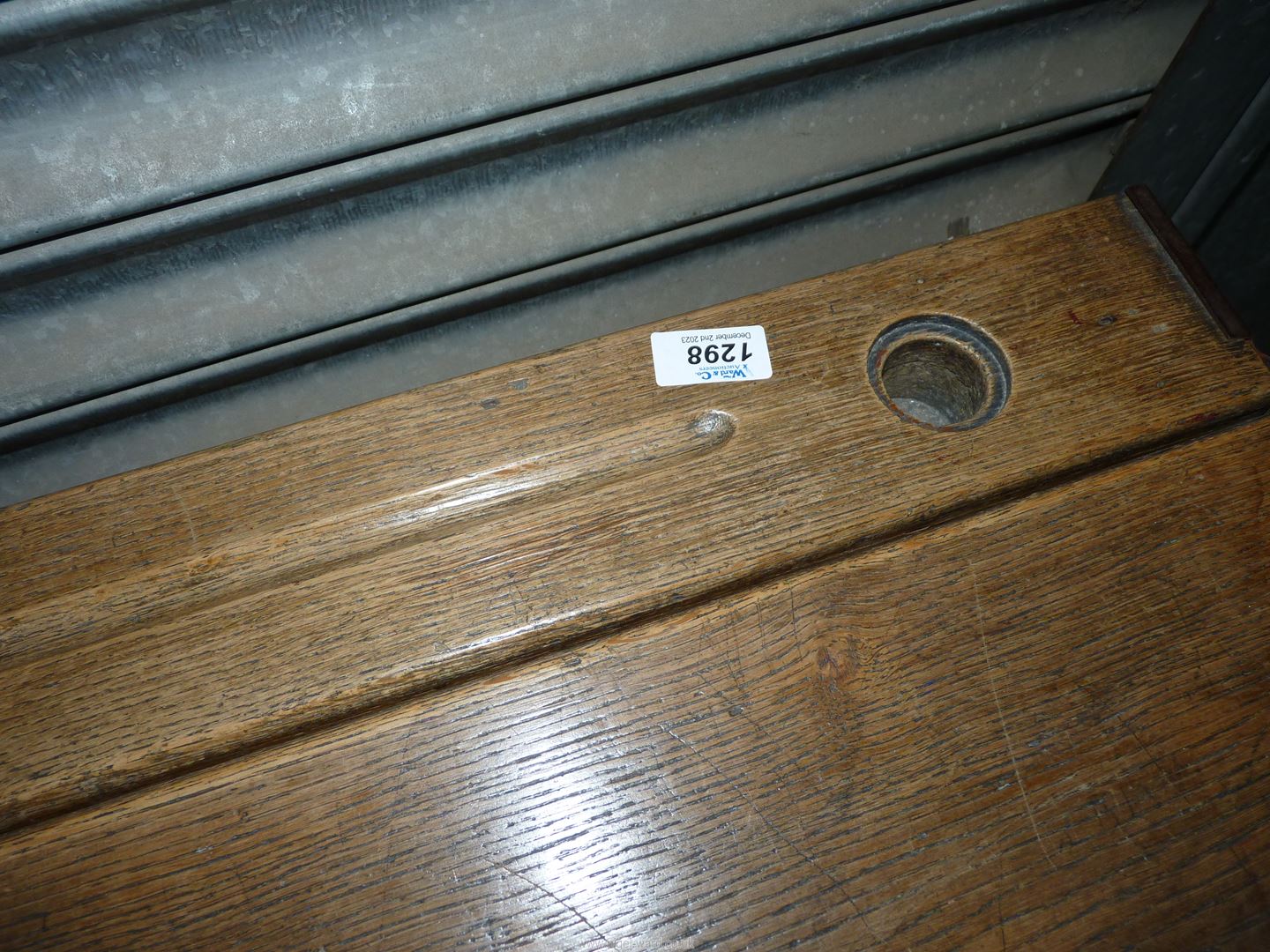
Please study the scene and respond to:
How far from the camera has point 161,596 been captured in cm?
90

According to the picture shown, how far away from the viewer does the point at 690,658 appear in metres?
0.83

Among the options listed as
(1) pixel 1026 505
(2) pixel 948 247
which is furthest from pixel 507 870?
(2) pixel 948 247

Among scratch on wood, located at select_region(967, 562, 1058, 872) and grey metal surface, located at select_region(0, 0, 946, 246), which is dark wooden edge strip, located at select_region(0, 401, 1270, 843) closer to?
scratch on wood, located at select_region(967, 562, 1058, 872)

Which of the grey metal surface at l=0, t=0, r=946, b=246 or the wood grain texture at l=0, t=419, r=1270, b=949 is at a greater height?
the grey metal surface at l=0, t=0, r=946, b=246

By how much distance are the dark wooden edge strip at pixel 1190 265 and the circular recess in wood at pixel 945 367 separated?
252 millimetres

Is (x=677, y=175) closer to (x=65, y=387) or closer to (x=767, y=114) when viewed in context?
(x=767, y=114)

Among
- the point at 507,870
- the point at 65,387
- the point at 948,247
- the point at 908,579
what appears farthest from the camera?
the point at 65,387

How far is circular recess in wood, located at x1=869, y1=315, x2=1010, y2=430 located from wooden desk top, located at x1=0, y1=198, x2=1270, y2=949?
0.8 inches

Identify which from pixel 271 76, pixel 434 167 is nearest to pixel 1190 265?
pixel 434 167

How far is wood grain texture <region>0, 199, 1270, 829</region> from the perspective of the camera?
84 cm

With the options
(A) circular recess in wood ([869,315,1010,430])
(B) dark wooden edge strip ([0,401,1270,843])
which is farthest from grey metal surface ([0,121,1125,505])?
(B) dark wooden edge strip ([0,401,1270,843])

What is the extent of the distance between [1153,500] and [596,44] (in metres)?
0.83

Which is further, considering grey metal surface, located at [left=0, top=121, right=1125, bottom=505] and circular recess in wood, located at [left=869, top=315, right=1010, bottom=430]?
grey metal surface, located at [left=0, top=121, right=1125, bottom=505]

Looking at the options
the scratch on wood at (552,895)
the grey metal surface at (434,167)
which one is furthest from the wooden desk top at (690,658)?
the grey metal surface at (434,167)
